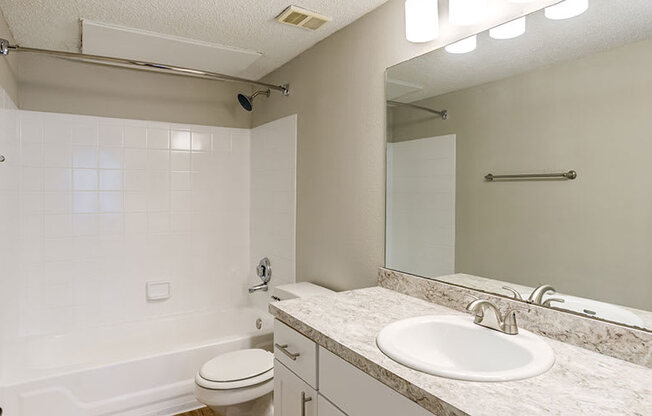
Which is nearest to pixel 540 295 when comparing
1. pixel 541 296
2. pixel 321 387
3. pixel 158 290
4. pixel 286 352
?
pixel 541 296

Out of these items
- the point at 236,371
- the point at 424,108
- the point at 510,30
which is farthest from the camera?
the point at 236,371

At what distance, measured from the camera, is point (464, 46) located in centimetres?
153

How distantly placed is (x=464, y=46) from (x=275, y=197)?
5.71 feet

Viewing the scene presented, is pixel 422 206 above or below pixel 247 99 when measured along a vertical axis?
below

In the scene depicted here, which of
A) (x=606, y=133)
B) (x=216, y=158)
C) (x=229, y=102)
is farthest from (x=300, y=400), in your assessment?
(x=229, y=102)

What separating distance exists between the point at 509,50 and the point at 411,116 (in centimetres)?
50

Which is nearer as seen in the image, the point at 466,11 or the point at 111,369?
the point at 466,11

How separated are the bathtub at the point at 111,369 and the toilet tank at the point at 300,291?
41 cm

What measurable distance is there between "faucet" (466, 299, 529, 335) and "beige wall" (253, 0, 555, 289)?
0.71 metres

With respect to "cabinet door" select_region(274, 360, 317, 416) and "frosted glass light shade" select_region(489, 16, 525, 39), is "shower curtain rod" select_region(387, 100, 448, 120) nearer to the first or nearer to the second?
"frosted glass light shade" select_region(489, 16, 525, 39)

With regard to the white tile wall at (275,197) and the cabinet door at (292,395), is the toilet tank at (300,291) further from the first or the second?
the cabinet door at (292,395)

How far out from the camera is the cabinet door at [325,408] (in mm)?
1139

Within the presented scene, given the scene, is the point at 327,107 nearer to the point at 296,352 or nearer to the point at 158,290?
the point at 296,352

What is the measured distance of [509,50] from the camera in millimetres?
1370
